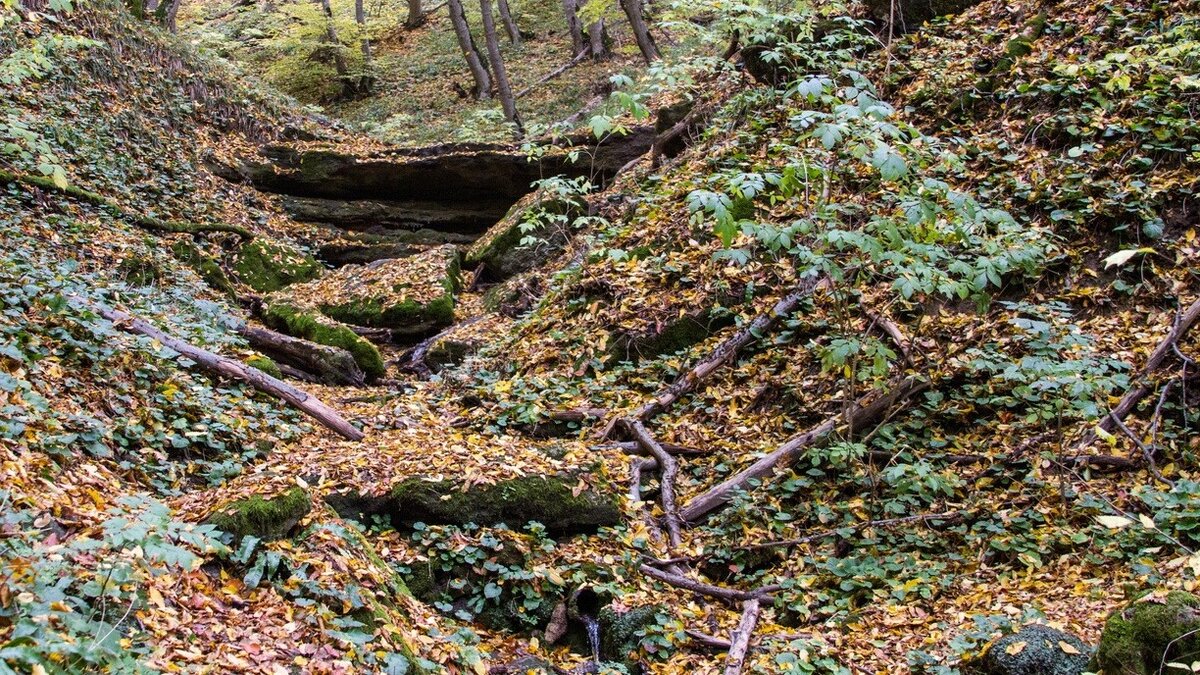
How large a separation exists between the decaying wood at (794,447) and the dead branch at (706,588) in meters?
0.78

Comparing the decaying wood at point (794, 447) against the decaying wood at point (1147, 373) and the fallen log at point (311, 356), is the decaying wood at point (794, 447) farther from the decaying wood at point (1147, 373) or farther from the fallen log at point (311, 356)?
the fallen log at point (311, 356)

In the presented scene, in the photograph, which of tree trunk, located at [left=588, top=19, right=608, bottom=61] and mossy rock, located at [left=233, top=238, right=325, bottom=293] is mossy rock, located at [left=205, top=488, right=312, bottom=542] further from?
tree trunk, located at [left=588, top=19, right=608, bottom=61]

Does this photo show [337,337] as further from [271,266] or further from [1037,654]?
[1037,654]

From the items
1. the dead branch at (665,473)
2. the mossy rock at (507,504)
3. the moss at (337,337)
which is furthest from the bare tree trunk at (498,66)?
the mossy rock at (507,504)

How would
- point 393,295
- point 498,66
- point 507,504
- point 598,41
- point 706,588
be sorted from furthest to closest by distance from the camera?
1. point 598,41
2. point 498,66
3. point 393,295
4. point 507,504
5. point 706,588

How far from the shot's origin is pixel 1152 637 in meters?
3.30

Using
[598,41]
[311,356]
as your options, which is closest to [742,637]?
[311,356]

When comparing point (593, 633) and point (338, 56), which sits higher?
point (338, 56)

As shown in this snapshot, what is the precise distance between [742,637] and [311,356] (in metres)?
6.25

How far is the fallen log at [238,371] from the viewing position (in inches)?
267

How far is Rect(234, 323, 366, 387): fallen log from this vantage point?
890 centimetres

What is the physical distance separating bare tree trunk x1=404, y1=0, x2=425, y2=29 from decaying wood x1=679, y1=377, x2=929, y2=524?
25.4 m

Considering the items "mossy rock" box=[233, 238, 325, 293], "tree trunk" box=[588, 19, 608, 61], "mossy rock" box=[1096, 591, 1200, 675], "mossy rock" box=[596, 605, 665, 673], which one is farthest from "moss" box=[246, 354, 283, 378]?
"tree trunk" box=[588, 19, 608, 61]

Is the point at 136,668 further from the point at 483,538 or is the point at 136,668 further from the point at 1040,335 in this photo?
the point at 1040,335
